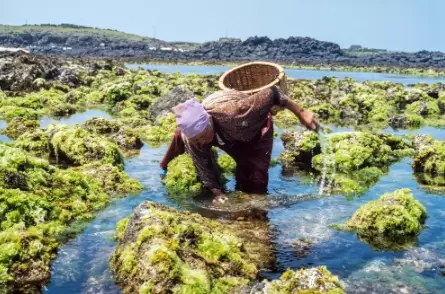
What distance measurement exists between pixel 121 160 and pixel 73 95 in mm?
16353

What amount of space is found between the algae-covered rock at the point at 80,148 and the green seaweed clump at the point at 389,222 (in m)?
5.98

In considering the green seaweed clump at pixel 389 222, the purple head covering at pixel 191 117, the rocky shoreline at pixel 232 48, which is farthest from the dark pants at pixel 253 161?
the rocky shoreline at pixel 232 48

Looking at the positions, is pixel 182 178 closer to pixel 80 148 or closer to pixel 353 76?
pixel 80 148

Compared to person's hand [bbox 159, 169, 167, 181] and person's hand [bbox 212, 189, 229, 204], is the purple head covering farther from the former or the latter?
person's hand [bbox 159, 169, 167, 181]

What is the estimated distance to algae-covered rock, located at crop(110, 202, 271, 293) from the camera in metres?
5.63

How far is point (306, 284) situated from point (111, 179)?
628 centimetres

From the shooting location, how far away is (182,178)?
1069 cm

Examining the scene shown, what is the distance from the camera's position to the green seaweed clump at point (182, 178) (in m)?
10.5

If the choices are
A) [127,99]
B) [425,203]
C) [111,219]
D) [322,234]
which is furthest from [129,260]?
[127,99]

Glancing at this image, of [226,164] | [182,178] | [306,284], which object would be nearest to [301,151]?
[226,164]

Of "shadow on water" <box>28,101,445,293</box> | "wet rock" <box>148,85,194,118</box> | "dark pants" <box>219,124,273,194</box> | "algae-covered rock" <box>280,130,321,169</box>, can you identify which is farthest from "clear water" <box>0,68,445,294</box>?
"wet rock" <box>148,85,194,118</box>

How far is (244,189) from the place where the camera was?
10539mm

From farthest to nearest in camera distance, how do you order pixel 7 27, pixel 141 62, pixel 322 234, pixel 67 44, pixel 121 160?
1. pixel 7 27
2. pixel 67 44
3. pixel 141 62
4. pixel 121 160
5. pixel 322 234

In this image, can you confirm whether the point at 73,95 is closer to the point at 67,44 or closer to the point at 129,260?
the point at 129,260
